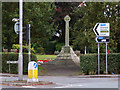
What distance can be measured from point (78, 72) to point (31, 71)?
7833 mm

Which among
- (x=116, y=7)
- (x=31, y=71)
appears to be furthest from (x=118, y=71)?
(x=31, y=71)

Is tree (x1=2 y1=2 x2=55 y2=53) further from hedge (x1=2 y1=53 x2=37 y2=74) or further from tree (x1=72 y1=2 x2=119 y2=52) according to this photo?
hedge (x1=2 y1=53 x2=37 y2=74)

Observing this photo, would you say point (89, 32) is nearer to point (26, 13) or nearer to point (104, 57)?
point (104, 57)

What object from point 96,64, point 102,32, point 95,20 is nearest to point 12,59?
point 96,64

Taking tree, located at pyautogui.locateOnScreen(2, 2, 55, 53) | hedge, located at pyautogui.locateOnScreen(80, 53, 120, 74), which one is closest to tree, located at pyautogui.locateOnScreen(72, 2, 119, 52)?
hedge, located at pyautogui.locateOnScreen(80, 53, 120, 74)

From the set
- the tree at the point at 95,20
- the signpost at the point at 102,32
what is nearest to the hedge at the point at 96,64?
the signpost at the point at 102,32

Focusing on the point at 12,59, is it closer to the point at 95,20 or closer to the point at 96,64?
the point at 96,64

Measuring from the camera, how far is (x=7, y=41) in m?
32.3

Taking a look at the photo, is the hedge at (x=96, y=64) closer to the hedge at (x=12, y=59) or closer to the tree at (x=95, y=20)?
the tree at (x=95, y=20)

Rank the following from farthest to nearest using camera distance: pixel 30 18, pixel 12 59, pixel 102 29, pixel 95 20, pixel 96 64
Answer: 1. pixel 30 18
2. pixel 95 20
3. pixel 12 59
4. pixel 96 64
5. pixel 102 29

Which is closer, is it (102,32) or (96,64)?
(102,32)

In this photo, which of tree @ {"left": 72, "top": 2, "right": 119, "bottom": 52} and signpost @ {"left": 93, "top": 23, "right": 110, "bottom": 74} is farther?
tree @ {"left": 72, "top": 2, "right": 119, "bottom": 52}

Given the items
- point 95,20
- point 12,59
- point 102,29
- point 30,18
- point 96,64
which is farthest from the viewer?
point 30,18

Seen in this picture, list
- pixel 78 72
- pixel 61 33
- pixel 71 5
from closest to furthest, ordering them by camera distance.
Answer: pixel 78 72 < pixel 71 5 < pixel 61 33
